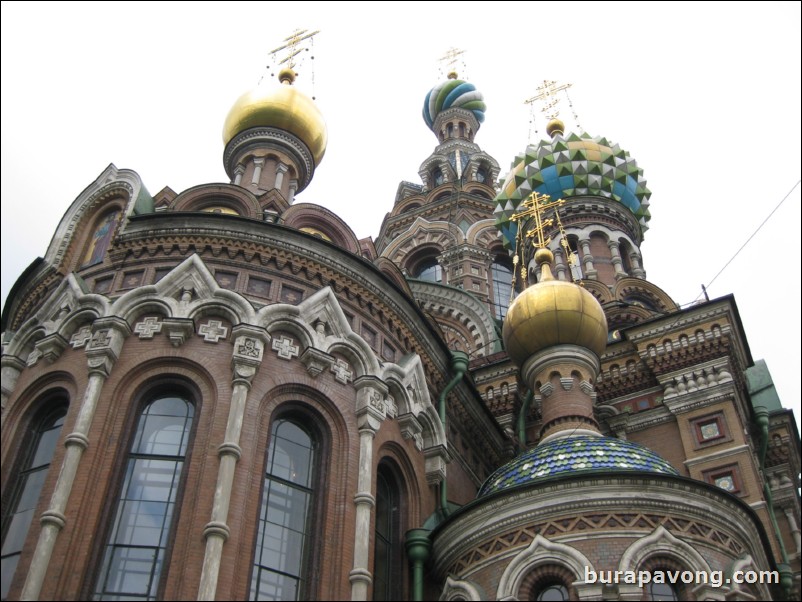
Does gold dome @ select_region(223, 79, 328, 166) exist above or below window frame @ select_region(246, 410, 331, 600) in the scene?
above

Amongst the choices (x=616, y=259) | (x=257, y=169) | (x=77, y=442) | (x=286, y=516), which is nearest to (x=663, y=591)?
(x=286, y=516)

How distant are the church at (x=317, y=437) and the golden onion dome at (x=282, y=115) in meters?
3.13

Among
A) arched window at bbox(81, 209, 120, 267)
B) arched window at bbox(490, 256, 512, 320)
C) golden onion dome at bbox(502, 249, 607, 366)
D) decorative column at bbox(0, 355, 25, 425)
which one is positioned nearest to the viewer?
decorative column at bbox(0, 355, 25, 425)

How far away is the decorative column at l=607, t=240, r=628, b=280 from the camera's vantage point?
62.5 ft

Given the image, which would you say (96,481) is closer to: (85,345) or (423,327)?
(85,345)

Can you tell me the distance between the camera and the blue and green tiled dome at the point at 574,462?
952cm

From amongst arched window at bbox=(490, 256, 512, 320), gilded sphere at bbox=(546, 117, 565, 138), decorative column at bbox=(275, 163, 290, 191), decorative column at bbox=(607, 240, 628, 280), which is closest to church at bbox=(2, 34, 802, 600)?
decorative column at bbox=(275, 163, 290, 191)

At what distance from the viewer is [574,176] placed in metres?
20.5

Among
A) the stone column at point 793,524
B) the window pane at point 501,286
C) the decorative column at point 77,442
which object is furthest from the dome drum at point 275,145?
the stone column at point 793,524

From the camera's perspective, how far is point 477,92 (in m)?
31.0

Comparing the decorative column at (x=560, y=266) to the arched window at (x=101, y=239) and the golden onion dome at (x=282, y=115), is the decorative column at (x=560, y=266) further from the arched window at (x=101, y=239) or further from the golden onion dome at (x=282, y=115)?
the arched window at (x=101, y=239)

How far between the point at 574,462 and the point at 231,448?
3.42 m

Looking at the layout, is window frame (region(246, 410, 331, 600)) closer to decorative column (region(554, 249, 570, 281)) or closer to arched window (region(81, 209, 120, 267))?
arched window (region(81, 209, 120, 267))

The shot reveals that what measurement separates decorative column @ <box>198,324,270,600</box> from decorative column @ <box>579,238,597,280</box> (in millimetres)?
10442
